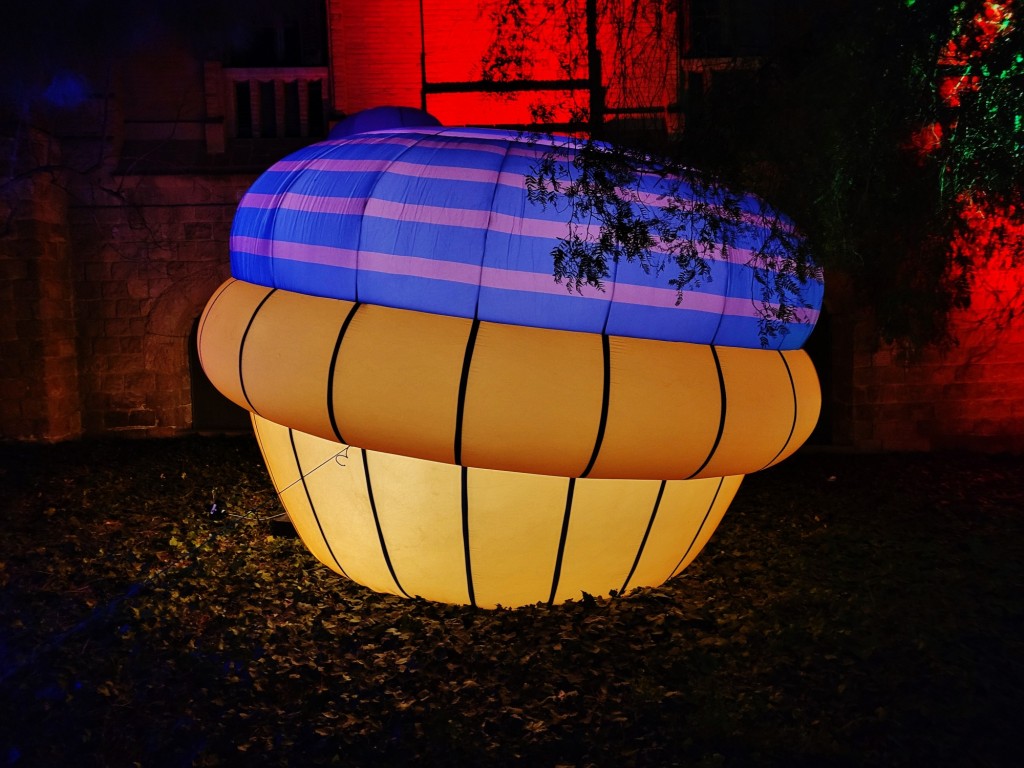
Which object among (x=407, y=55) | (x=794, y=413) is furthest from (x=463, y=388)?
(x=407, y=55)

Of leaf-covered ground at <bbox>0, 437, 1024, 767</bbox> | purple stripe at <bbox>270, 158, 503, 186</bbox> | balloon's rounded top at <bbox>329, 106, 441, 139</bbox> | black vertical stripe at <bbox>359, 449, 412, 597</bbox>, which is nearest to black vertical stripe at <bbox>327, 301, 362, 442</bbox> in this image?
black vertical stripe at <bbox>359, 449, 412, 597</bbox>

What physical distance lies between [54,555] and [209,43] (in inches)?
238

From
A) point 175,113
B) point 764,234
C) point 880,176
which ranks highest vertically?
point 175,113

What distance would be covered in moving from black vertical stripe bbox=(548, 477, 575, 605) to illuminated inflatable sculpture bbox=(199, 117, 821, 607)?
0.01 m

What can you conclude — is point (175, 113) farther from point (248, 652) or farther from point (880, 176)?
point (880, 176)

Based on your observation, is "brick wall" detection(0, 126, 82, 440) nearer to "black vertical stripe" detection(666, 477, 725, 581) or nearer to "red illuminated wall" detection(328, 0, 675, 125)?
"red illuminated wall" detection(328, 0, 675, 125)

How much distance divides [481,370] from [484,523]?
871 millimetres

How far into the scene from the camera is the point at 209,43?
8.89m

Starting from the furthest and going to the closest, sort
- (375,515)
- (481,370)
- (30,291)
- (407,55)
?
(407,55)
(30,291)
(375,515)
(481,370)

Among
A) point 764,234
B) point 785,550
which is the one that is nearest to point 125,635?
point 764,234

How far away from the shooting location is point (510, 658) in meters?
3.81

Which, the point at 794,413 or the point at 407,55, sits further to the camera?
the point at 407,55

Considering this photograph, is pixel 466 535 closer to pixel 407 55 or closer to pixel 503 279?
pixel 503 279

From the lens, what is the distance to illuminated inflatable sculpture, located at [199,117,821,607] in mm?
3334
